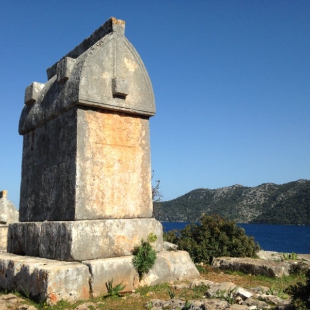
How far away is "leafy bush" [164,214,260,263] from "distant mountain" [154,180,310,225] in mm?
93270

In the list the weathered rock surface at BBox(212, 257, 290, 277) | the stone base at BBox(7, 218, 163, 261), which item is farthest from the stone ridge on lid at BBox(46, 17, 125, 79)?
the weathered rock surface at BBox(212, 257, 290, 277)

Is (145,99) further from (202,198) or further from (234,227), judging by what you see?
(202,198)

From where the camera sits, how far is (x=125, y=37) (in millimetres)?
6148

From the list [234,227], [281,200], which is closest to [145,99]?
[234,227]

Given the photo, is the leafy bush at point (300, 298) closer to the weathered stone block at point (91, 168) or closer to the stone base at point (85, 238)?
the stone base at point (85, 238)

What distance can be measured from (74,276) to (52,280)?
29 centimetres

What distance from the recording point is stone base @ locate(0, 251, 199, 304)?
4387 millimetres

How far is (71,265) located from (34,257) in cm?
134

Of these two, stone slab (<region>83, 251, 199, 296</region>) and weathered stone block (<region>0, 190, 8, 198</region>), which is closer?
stone slab (<region>83, 251, 199, 296</region>)

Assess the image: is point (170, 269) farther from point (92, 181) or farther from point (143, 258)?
point (92, 181)

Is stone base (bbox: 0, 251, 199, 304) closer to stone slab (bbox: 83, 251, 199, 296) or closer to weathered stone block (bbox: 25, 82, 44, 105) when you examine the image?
stone slab (bbox: 83, 251, 199, 296)

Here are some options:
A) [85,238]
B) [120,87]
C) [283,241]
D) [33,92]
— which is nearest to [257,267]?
[85,238]

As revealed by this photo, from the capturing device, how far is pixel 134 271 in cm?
517

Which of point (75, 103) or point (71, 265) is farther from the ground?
point (75, 103)
